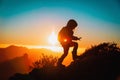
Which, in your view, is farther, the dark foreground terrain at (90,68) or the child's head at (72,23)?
the child's head at (72,23)

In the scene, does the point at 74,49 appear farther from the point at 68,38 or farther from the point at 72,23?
the point at 72,23

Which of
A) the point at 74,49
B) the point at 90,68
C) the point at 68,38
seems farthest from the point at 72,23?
the point at 90,68

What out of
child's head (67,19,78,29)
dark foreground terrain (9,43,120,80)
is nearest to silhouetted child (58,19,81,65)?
child's head (67,19,78,29)

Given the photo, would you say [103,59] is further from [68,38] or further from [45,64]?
[45,64]

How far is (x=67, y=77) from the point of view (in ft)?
64.5

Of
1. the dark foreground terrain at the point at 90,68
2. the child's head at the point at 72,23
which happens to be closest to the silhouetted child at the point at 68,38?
the child's head at the point at 72,23

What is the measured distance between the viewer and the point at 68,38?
21734mm

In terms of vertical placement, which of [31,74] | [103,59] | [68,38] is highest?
[68,38]

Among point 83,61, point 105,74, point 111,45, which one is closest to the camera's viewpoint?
point 105,74

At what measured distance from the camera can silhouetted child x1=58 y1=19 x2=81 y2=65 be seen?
2142 centimetres

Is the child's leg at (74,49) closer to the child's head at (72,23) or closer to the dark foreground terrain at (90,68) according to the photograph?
the dark foreground terrain at (90,68)

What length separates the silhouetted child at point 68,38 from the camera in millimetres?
21422

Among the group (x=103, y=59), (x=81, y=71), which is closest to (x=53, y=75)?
Answer: (x=81, y=71)

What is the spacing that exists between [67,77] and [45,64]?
3135mm
